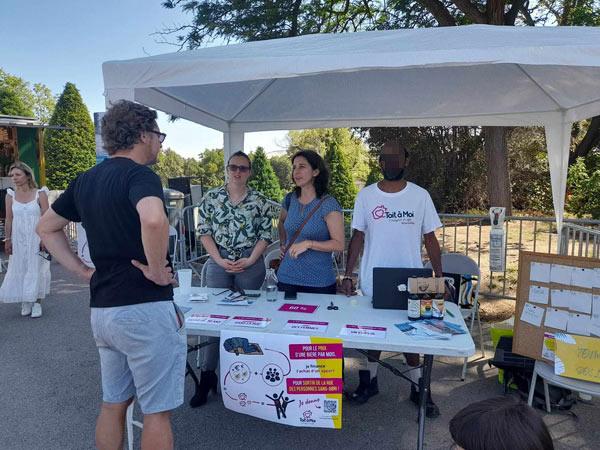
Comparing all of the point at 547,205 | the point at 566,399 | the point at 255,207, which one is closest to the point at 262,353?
the point at 255,207

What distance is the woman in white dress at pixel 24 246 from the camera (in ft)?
16.6

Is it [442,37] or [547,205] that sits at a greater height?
[442,37]

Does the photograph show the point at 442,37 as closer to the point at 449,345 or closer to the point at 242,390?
the point at 449,345

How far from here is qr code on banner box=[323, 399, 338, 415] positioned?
222 cm

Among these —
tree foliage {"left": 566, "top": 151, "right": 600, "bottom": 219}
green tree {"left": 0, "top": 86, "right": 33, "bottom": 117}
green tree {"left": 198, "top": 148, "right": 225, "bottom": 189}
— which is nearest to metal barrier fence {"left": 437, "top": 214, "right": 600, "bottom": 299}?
tree foliage {"left": 566, "top": 151, "right": 600, "bottom": 219}

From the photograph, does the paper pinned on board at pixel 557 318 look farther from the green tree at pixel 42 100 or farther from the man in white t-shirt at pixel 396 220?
the green tree at pixel 42 100

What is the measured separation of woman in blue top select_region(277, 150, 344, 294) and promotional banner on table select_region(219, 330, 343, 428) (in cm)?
80

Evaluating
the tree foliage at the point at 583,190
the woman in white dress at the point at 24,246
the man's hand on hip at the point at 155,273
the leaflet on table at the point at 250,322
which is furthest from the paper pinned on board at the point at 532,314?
the tree foliage at the point at 583,190

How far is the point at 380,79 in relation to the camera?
436cm

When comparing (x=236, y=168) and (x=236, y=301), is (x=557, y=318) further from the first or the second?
(x=236, y=168)

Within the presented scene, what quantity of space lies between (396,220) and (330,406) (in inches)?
46.8

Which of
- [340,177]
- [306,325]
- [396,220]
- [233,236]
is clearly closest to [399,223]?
[396,220]

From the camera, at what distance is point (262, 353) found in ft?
7.42

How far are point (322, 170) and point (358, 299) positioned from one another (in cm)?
88
